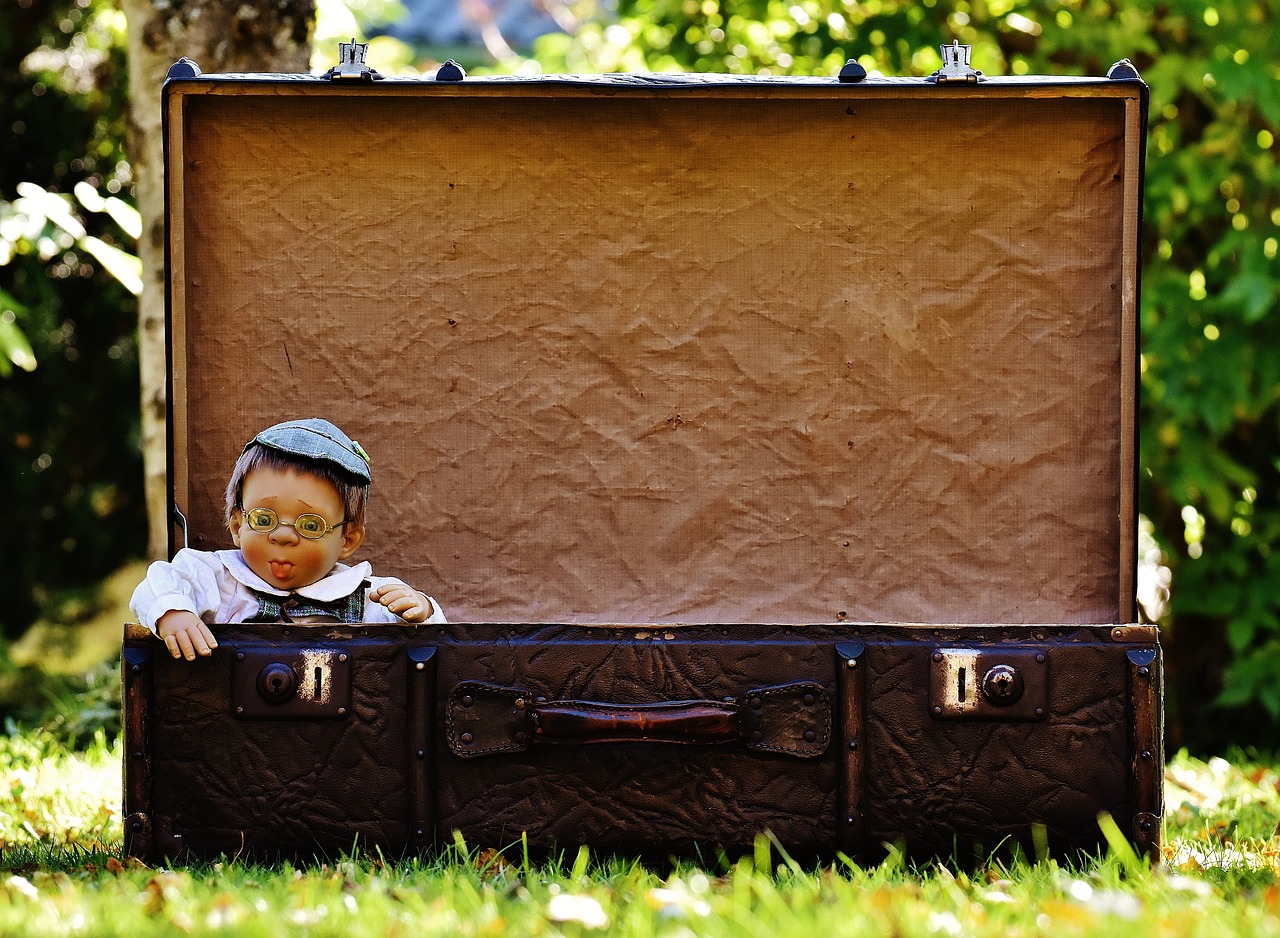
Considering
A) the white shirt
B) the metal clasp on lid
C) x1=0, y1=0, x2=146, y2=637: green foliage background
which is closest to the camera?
the white shirt

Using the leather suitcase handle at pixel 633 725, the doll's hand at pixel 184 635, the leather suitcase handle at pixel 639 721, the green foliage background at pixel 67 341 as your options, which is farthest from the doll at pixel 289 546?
the green foliage background at pixel 67 341

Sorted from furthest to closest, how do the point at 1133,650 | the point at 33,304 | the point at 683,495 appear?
the point at 33,304 < the point at 683,495 < the point at 1133,650

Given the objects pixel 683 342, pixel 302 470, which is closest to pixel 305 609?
pixel 302 470

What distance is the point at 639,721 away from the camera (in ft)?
7.44

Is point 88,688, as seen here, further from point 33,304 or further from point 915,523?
point 915,523

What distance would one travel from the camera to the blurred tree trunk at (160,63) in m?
3.56

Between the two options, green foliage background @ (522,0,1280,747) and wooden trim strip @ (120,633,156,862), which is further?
green foliage background @ (522,0,1280,747)

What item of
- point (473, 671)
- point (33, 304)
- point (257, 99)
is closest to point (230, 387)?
point (257, 99)

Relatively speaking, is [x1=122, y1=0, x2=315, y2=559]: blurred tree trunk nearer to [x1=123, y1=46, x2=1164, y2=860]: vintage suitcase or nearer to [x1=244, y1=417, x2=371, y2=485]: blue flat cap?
[x1=123, y1=46, x2=1164, y2=860]: vintage suitcase

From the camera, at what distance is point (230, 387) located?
9.80 feet

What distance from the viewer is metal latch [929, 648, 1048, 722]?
90.6 inches

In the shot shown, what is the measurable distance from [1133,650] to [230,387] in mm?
2027

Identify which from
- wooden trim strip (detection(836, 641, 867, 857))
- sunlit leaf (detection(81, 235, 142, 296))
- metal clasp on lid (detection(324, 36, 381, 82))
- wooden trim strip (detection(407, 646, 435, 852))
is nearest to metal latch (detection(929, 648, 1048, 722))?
wooden trim strip (detection(836, 641, 867, 857))

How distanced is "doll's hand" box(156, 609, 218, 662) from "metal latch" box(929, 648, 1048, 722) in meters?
1.30
